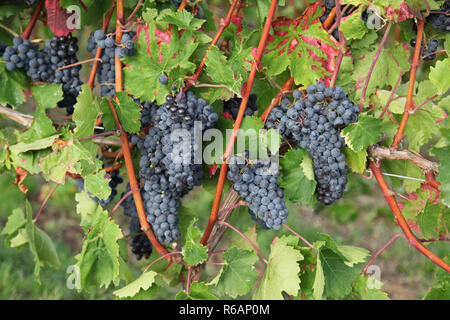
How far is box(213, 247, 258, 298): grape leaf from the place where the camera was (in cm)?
123

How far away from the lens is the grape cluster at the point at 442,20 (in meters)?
1.26

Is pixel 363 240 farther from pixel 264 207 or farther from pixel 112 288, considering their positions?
pixel 264 207

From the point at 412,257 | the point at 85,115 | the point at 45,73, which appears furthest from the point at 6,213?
the point at 412,257

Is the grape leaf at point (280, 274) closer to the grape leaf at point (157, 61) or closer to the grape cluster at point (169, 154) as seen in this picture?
the grape cluster at point (169, 154)

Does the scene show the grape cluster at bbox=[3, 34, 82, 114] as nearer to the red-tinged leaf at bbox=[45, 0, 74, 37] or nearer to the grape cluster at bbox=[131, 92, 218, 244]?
the red-tinged leaf at bbox=[45, 0, 74, 37]

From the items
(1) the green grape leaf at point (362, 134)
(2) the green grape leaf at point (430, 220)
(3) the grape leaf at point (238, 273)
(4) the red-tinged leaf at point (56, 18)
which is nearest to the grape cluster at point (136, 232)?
(3) the grape leaf at point (238, 273)

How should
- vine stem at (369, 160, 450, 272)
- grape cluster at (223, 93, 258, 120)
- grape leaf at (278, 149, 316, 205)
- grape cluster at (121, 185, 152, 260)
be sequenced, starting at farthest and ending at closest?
grape cluster at (121, 185, 152, 260) → grape cluster at (223, 93, 258, 120) → grape leaf at (278, 149, 316, 205) → vine stem at (369, 160, 450, 272)

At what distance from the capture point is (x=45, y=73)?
4.64 feet

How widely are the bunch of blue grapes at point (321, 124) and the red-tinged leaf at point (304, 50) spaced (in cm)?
7

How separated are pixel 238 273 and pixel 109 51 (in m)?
0.74

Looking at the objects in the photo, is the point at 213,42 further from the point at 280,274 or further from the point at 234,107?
the point at 280,274

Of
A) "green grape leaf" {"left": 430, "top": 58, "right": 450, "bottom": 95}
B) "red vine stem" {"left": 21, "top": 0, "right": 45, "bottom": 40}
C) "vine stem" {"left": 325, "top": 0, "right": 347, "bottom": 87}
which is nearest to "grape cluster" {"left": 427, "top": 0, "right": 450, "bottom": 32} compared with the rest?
"green grape leaf" {"left": 430, "top": 58, "right": 450, "bottom": 95}

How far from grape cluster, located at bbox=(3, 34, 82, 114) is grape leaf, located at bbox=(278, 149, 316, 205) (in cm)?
70

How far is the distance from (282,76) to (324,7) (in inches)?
9.5
